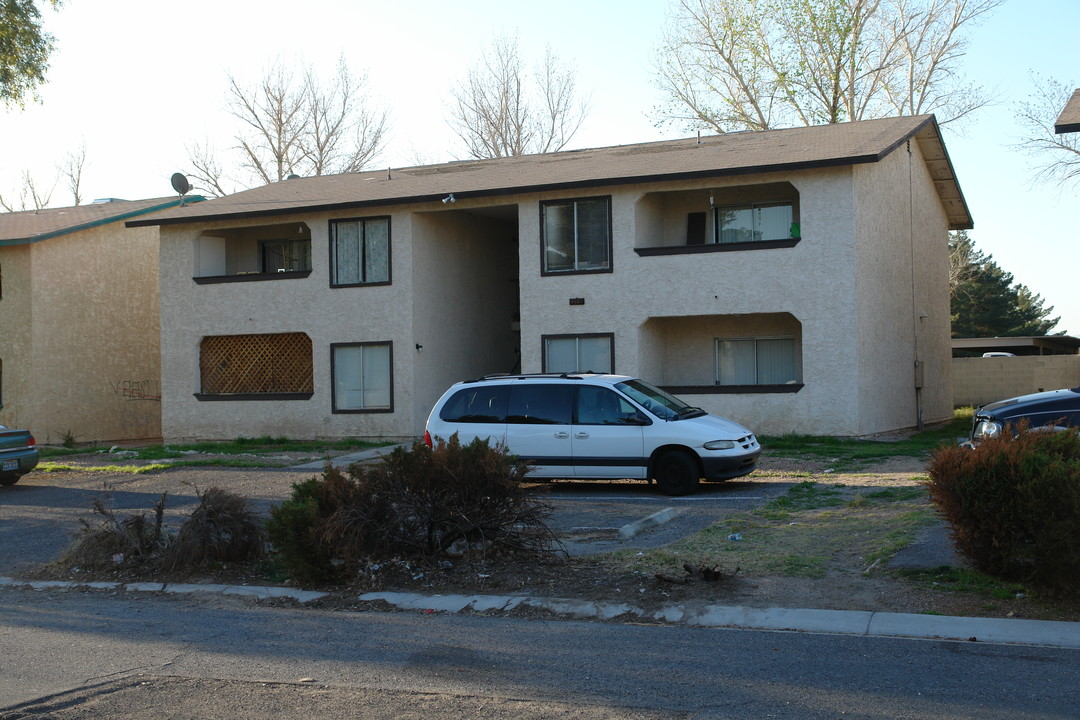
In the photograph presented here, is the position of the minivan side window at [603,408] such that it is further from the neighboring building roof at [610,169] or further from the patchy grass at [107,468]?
the patchy grass at [107,468]

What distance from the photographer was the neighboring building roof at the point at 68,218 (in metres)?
26.7

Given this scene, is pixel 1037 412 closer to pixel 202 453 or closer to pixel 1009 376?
pixel 202 453

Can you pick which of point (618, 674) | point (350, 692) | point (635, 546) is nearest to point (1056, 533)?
point (618, 674)

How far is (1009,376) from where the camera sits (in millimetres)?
33812

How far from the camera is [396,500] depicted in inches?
358

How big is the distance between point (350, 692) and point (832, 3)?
36.4 m

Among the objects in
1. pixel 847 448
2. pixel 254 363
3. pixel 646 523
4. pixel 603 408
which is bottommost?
pixel 646 523

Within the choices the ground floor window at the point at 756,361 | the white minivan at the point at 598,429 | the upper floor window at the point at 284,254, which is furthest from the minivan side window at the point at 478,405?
the upper floor window at the point at 284,254

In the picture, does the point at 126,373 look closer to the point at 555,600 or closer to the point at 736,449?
the point at 736,449

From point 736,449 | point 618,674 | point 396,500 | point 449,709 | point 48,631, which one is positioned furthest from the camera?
point 736,449

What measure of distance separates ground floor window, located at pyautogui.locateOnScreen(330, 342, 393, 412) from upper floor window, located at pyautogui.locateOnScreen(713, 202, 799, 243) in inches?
315

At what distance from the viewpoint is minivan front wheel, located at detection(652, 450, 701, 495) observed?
13570 mm

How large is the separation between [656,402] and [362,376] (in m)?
11.1

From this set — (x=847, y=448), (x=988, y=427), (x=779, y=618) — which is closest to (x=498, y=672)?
(x=779, y=618)
